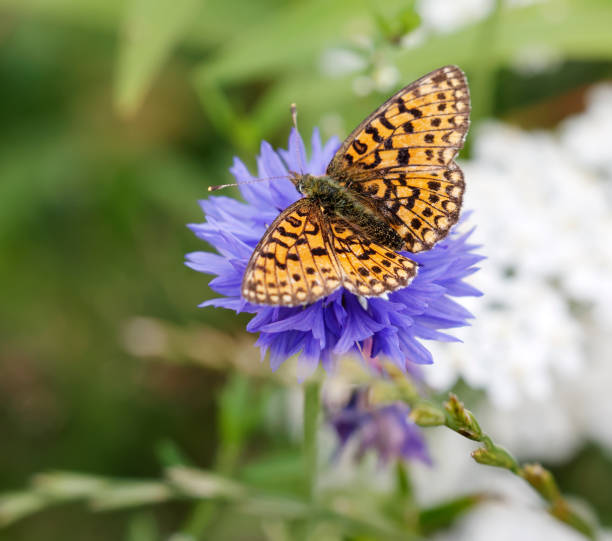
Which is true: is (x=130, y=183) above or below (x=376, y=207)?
above

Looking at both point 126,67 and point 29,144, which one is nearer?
point 126,67

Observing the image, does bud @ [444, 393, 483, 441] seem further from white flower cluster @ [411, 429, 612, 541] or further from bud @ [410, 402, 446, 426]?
white flower cluster @ [411, 429, 612, 541]

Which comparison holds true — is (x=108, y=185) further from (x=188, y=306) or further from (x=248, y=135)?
(x=248, y=135)

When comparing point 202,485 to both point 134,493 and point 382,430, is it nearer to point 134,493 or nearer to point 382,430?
point 134,493

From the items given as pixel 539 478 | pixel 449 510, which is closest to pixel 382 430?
pixel 449 510

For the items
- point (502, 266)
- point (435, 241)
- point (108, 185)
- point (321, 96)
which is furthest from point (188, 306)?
point (435, 241)

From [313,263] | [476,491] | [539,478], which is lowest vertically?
[476,491]

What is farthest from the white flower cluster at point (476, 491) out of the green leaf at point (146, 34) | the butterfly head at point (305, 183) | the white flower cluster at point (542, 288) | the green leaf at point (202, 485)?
the green leaf at point (146, 34)
